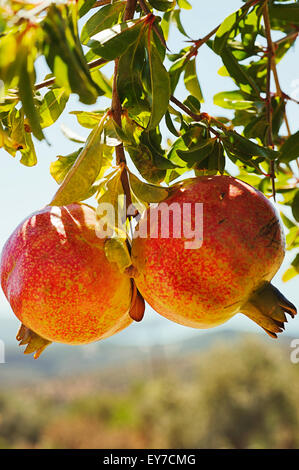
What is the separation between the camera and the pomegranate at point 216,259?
33.2 inches

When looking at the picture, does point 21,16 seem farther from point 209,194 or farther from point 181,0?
point 181,0

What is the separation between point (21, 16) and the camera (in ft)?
2.00

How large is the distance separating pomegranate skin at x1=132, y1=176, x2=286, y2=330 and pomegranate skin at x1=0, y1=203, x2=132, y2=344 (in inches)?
2.7

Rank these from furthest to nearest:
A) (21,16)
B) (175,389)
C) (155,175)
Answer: (175,389)
(155,175)
(21,16)

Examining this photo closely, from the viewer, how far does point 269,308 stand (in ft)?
2.90

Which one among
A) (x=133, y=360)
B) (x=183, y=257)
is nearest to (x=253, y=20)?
(x=183, y=257)

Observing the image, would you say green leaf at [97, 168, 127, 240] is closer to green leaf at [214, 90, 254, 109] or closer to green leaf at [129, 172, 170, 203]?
green leaf at [129, 172, 170, 203]

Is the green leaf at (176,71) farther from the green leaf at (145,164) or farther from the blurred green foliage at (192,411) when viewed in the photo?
the blurred green foliage at (192,411)

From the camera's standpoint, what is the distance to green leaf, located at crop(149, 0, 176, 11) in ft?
3.39

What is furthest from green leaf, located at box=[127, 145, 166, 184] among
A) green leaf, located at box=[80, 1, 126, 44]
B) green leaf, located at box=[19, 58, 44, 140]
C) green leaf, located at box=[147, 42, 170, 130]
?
green leaf, located at box=[19, 58, 44, 140]

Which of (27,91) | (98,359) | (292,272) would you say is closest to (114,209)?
(27,91)

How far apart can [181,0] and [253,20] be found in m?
0.22

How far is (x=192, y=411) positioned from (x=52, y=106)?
1051 inches

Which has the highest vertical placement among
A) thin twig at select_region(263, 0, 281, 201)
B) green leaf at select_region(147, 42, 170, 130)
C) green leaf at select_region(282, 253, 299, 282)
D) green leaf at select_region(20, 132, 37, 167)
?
green leaf at select_region(147, 42, 170, 130)
